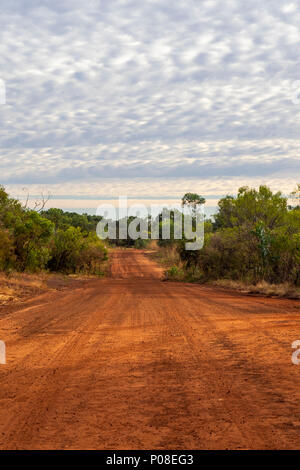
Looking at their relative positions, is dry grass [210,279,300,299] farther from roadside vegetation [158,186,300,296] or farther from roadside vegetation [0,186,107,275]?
roadside vegetation [0,186,107,275]

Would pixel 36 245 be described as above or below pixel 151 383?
above

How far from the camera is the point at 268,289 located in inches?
714

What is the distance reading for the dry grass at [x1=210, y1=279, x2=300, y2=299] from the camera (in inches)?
662

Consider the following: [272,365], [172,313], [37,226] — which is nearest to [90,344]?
[272,365]

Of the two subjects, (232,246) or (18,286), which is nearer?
(18,286)

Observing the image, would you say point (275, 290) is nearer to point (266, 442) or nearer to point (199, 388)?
point (199, 388)

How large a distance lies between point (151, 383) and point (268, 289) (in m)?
13.7

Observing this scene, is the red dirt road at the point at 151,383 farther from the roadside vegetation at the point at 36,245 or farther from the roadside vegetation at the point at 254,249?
the roadside vegetation at the point at 36,245

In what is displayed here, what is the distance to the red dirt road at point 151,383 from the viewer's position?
13.0ft

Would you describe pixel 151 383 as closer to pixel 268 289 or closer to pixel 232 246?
pixel 268 289

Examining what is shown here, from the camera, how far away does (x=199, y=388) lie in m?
5.31

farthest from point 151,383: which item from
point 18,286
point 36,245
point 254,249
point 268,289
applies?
point 36,245

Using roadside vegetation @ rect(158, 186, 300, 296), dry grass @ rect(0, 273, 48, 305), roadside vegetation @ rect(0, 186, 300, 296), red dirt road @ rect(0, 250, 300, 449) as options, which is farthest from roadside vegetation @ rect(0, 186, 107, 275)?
red dirt road @ rect(0, 250, 300, 449)

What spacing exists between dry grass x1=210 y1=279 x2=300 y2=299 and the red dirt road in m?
6.03
